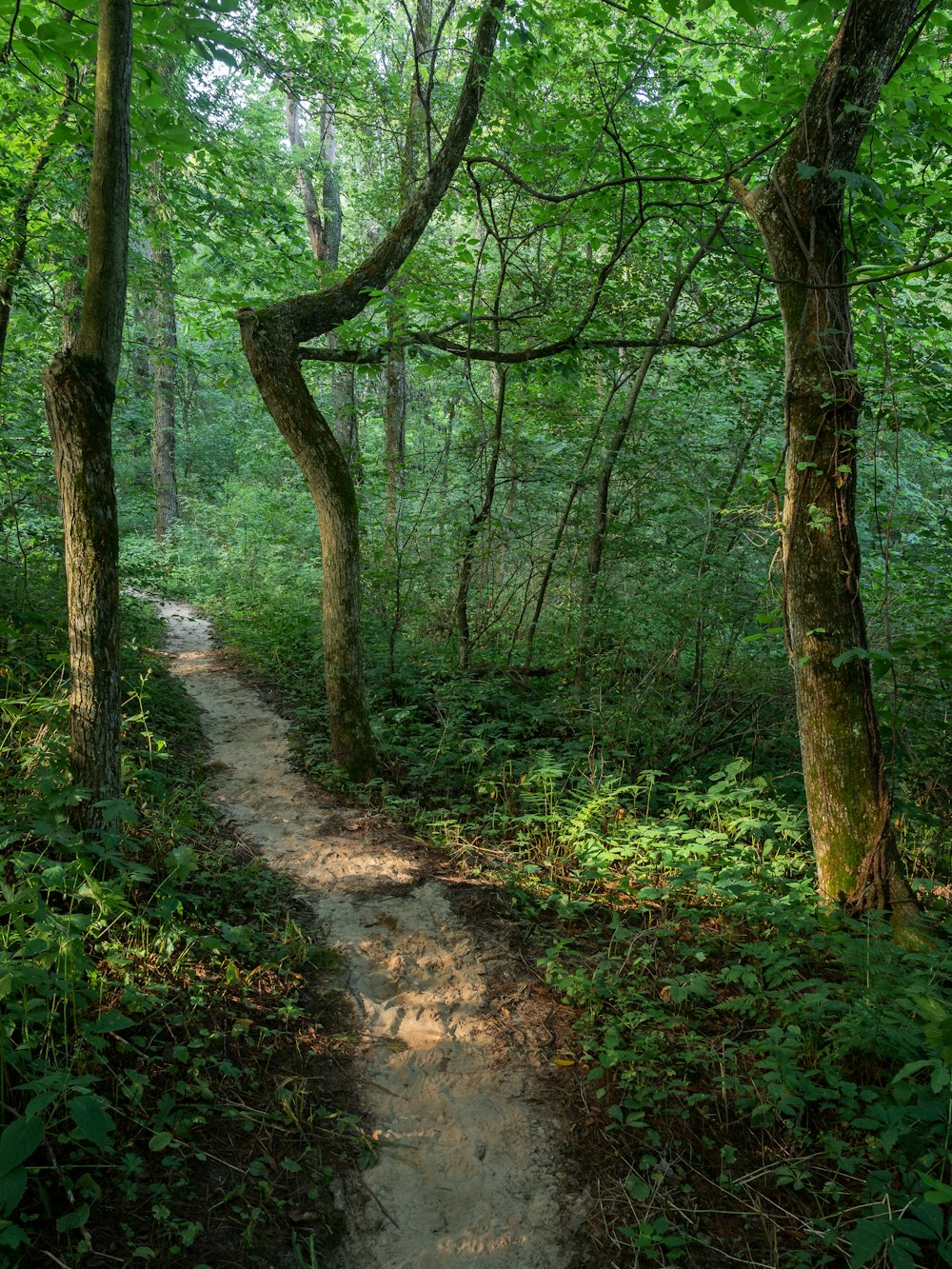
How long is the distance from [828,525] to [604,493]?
3735 millimetres

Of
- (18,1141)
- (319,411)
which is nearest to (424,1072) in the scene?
(18,1141)

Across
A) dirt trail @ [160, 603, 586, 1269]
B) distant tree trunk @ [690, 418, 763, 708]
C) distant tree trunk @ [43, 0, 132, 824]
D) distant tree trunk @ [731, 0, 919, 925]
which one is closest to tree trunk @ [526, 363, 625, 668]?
distant tree trunk @ [690, 418, 763, 708]

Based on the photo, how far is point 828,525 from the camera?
4133mm

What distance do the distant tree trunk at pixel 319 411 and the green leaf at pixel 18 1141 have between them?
13.2ft

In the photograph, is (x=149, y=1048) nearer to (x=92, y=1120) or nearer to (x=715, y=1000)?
(x=92, y=1120)

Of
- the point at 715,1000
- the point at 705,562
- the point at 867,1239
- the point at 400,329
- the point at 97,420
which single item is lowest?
the point at 715,1000

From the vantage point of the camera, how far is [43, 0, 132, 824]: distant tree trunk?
3.54 meters

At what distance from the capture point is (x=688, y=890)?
4445 millimetres

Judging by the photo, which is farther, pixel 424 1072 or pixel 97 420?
pixel 97 420

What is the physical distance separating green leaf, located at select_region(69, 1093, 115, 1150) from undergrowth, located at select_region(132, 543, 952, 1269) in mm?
1758

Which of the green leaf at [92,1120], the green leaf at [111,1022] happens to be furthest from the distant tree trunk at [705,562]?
the green leaf at [92,1120]

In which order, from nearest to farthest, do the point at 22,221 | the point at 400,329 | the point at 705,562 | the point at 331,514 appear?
the point at 331,514
the point at 400,329
the point at 705,562
the point at 22,221

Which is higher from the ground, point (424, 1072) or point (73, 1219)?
point (73, 1219)

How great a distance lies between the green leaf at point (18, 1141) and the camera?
206 cm
